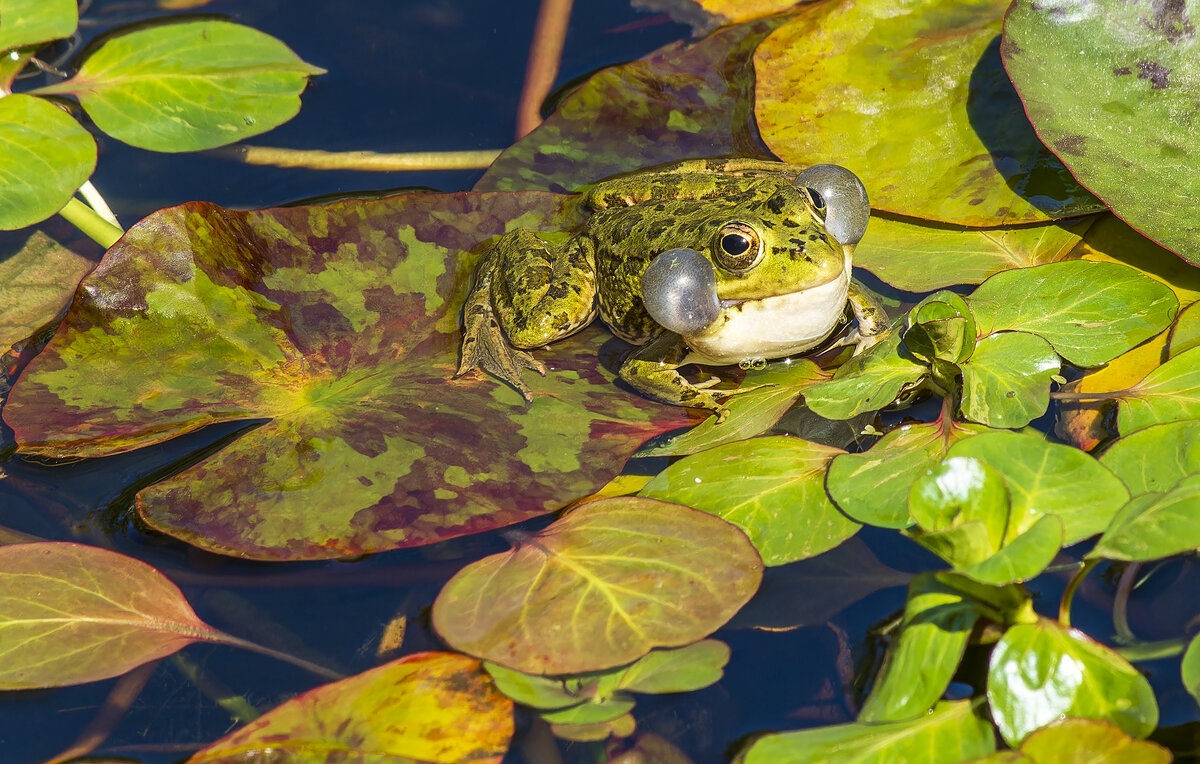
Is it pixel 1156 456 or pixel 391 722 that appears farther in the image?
pixel 1156 456

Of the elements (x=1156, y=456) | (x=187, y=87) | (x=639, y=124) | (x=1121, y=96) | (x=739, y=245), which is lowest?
(x=1156, y=456)

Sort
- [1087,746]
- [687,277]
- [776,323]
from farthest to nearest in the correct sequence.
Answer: [776,323]
[687,277]
[1087,746]

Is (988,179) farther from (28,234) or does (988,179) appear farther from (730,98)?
(28,234)

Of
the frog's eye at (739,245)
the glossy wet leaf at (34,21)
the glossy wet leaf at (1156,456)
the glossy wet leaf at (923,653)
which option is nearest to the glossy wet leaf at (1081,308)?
the glossy wet leaf at (1156,456)

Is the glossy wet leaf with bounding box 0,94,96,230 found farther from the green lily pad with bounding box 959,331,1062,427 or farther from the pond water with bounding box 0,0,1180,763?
the green lily pad with bounding box 959,331,1062,427

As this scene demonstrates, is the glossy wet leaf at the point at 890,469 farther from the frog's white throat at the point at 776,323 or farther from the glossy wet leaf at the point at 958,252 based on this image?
A: the glossy wet leaf at the point at 958,252

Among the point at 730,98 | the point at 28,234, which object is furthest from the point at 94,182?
the point at 730,98

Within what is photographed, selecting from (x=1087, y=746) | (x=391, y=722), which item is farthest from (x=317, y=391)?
(x=1087, y=746)

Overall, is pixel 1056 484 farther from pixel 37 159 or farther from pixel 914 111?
pixel 37 159
